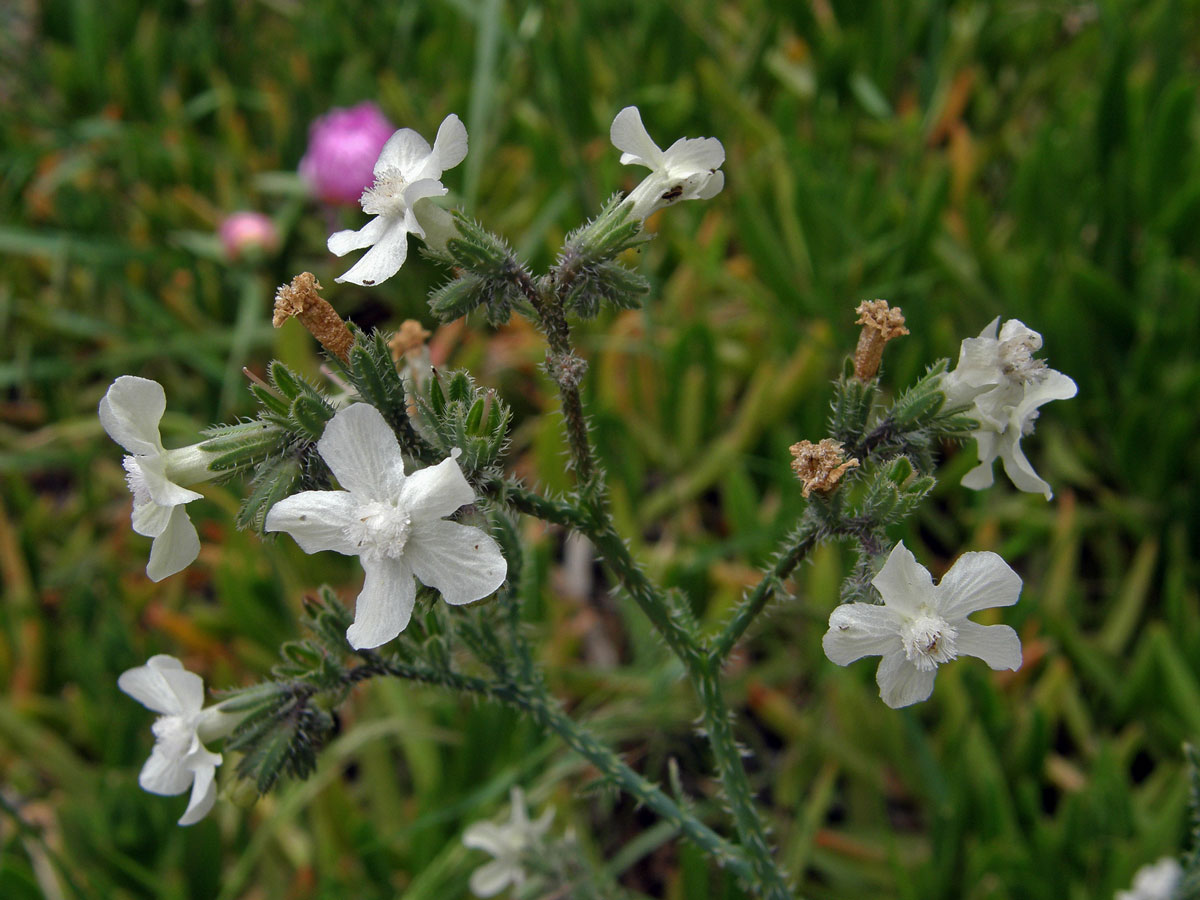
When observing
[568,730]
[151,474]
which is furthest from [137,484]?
[568,730]

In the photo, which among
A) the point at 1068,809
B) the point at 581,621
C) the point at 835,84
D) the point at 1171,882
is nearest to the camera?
the point at 1171,882

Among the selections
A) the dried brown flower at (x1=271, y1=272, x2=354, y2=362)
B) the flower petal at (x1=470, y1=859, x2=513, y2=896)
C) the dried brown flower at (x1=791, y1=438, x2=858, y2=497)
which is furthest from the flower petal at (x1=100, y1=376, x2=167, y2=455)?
the flower petal at (x1=470, y1=859, x2=513, y2=896)

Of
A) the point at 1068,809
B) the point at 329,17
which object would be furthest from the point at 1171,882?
the point at 329,17

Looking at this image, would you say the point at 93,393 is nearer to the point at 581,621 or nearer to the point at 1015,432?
the point at 581,621

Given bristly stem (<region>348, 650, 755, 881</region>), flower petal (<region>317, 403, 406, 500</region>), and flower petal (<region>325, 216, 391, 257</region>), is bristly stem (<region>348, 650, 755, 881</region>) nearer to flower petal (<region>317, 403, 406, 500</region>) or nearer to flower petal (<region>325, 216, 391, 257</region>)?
flower petal (<region>317, 403, 406, 500</region>)

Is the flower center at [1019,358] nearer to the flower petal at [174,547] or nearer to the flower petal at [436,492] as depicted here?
the flower petal at [436,492]

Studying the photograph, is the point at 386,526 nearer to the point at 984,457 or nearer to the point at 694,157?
the point at 694,157
